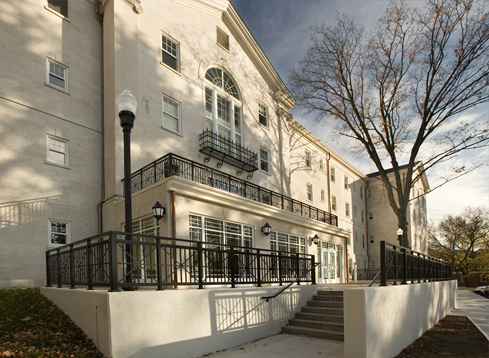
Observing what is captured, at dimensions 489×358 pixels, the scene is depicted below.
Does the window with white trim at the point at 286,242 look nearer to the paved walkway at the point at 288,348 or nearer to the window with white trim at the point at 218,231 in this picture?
the window with white trim at the point at 218,231

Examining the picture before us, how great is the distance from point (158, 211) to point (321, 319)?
5.97 meters

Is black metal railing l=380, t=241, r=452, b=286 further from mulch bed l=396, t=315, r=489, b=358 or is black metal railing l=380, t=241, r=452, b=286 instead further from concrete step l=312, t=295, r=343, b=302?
concrete step l=312, t=295, r=343, b=302

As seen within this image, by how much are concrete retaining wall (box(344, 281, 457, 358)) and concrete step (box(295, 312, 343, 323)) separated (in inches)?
73.1

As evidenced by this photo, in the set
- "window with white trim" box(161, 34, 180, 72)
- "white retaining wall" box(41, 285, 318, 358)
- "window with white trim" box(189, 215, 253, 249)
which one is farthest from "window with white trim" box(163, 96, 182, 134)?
"white retaining wall" box(41, 285, 318, 358)

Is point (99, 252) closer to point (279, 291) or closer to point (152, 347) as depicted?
point (152, 347)

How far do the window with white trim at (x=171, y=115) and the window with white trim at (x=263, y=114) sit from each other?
7.45 metres

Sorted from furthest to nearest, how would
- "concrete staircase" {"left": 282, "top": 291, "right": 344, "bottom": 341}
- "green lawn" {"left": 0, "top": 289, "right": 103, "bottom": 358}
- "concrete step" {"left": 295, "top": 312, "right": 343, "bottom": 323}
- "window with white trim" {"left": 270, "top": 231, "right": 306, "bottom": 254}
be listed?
1. "window with white trim" {"left": 270, "top": 231, "right": 306, "bottom": 254}
2. "concrete step" {"left": 295, "top": 312, "right": 343, "bottom": 323}
3. "concrete staircase" {"left": 282, "top": 291, "right": 344, "bottom": 341}
4. "green lawn" {"left": 0, "top": 289, "right": 103, "bottom": 358}

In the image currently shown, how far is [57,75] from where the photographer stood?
1398 centimetres

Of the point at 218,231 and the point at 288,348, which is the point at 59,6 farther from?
the point at 288,348

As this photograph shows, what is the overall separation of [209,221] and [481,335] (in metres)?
9.26

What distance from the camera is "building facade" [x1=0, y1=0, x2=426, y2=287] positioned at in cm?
1212

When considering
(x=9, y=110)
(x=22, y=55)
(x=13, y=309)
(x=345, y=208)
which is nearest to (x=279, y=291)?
(x=13, y=309)

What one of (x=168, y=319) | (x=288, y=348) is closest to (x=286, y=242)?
(x=288, y=348)

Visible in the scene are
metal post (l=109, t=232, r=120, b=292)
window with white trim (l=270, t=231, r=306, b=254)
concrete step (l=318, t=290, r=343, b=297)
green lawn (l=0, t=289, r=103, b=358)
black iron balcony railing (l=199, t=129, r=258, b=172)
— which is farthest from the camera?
black iron balcony railing (l=199, t=129, r=258, b=172)
